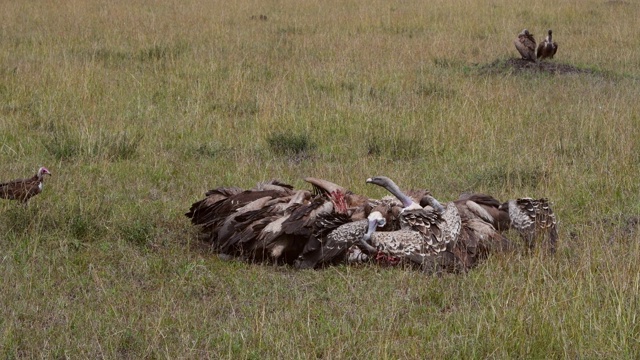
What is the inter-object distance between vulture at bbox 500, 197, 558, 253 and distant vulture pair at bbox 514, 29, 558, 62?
7340 mm

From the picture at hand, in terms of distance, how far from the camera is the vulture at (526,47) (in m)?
13.4

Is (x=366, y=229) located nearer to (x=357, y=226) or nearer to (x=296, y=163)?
(x=357, y=226)

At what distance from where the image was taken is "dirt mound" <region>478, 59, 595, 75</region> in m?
12.8

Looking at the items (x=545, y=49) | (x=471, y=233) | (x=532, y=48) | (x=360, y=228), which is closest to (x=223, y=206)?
(x=360, y=228)

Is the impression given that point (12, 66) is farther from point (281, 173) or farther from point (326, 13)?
point (326, 13)

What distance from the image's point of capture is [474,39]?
15578 mm

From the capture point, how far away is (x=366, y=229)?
19.2ft

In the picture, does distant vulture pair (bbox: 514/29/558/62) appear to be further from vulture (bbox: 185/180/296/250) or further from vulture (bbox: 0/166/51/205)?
vulture (bbox: 0/166/51/205)

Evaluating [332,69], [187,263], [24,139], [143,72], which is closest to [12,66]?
[143,72]

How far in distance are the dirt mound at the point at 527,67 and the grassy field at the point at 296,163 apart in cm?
13

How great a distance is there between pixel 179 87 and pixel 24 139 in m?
2.59

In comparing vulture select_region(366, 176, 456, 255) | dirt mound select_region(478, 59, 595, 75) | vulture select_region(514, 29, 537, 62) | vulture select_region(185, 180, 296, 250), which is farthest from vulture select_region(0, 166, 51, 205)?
vulture select_region(514, 29, 537, 62)

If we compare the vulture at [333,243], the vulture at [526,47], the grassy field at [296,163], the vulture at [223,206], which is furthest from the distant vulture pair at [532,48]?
the vulture at [333,243]

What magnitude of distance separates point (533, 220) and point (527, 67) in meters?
7.20
